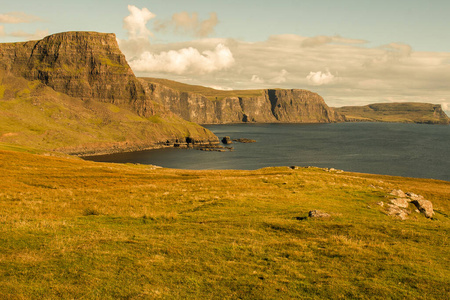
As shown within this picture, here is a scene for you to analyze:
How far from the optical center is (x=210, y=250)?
626 inches

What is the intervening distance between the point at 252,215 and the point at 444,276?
42.6 feet

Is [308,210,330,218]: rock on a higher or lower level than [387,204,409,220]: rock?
higher

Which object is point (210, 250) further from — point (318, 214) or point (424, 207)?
point (424, 207)

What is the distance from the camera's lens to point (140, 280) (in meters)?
12.6

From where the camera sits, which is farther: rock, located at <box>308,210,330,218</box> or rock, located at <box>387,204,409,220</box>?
rock, located at <box>387,204,409,220</box>

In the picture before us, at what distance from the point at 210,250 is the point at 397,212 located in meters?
21.1

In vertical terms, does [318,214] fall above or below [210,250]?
above

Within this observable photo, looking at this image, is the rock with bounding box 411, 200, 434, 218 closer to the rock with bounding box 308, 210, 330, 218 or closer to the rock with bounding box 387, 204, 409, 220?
the rock with bounding box 387, 204, 409, 220

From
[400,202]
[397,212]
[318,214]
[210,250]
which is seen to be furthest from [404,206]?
[210,250]

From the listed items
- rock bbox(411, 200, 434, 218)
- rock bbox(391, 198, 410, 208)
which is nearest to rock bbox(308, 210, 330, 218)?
rock bbox(391, 198, 410, 208)

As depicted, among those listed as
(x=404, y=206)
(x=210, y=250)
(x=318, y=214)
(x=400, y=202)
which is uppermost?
(x=318, y=214)

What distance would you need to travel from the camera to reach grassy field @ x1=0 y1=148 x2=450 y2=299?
12078 mm

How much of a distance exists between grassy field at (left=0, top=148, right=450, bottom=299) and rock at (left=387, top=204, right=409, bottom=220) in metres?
0.76

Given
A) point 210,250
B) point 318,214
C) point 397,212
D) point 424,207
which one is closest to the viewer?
point 210,250
